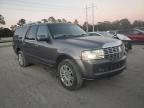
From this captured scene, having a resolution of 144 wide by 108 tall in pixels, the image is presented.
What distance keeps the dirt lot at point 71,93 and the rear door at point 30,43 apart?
3.11 feet

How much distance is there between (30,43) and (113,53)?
10.7 ft

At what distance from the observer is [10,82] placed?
5.56 metres

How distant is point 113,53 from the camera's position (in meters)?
4.34

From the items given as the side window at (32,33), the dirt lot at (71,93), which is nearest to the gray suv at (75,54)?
the side window at (32,33)

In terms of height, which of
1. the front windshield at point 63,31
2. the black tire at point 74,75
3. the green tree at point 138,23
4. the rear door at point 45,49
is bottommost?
the green tree at point 138,23

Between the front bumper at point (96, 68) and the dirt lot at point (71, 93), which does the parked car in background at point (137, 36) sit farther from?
the front bumper at point (96, 68)

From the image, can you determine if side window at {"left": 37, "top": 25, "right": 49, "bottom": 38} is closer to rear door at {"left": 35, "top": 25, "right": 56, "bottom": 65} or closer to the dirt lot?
rear door at {"left": 35, "top": 25, "right": 56, "bottom": 65}

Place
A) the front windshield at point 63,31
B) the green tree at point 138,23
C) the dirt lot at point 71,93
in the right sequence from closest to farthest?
the dirt lot at point 71,93, the front windshield at point 63,31, the green tree at point 138,23

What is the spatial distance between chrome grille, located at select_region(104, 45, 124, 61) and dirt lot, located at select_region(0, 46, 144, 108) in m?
0.87

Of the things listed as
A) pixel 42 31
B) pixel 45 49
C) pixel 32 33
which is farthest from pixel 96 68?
pixel 32 33

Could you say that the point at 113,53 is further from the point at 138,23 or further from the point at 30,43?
the point at 138,23

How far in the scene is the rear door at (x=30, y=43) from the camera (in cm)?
614

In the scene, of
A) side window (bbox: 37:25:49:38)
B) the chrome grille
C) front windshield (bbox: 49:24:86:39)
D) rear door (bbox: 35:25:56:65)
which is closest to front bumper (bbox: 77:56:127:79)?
the chrome grille

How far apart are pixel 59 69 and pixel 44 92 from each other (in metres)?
0.77
